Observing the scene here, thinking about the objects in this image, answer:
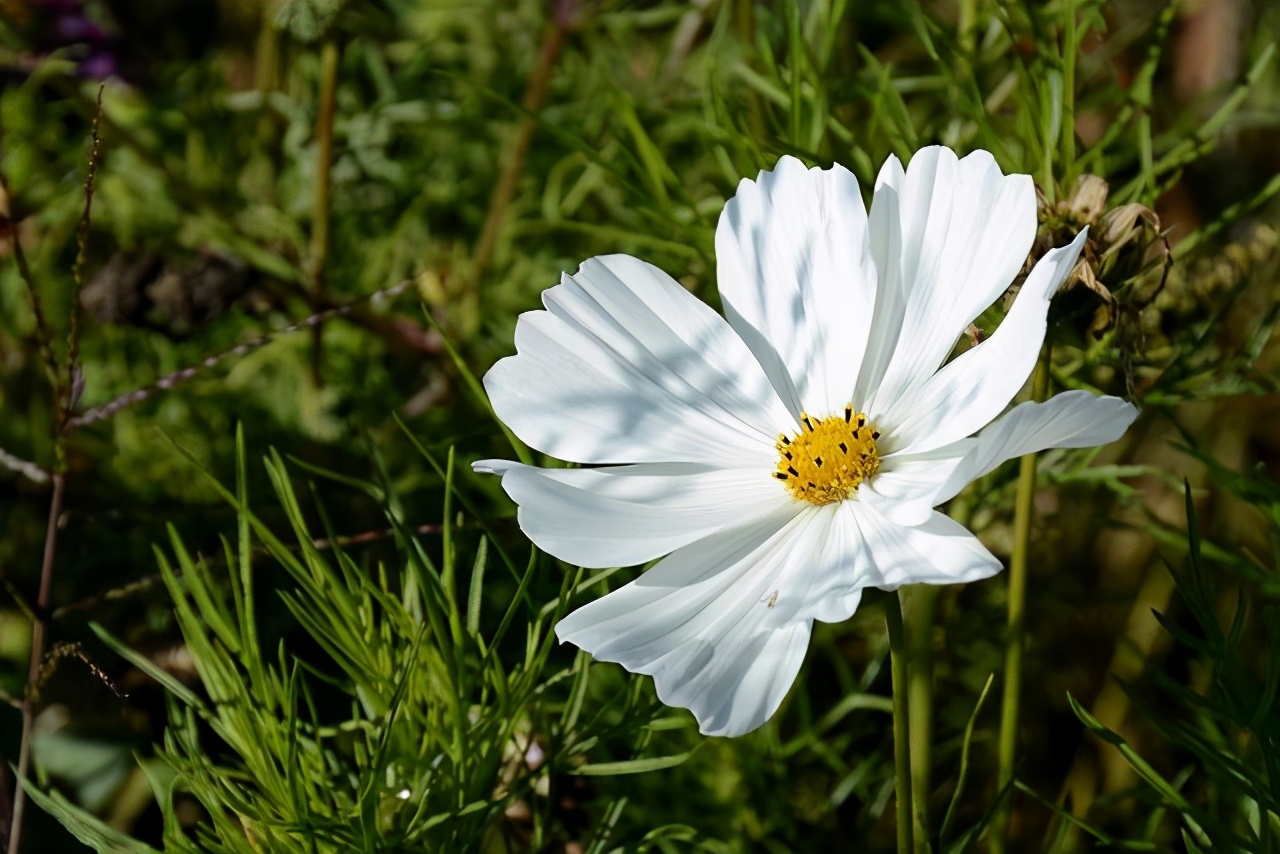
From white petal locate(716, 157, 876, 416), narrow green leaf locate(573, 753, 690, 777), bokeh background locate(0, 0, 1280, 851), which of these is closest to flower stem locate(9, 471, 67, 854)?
bokeh background locate(0, 0, 1280, 851)

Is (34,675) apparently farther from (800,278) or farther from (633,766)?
(800,278)

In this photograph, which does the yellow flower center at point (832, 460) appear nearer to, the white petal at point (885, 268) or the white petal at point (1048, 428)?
the white petal at point (885, 268)

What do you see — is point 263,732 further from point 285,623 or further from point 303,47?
point 303,47

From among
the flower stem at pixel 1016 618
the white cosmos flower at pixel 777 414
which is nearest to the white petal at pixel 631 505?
the white cosmos flower at pixel 777 414

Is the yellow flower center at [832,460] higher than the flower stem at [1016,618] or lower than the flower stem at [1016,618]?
higher

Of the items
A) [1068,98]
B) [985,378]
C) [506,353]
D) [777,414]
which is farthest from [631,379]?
[506,353]

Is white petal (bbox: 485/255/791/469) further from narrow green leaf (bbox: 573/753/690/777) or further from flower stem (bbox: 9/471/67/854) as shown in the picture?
flower stem (bbox: 9/471/67/854)

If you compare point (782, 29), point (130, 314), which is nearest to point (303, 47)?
point (130, 314)
